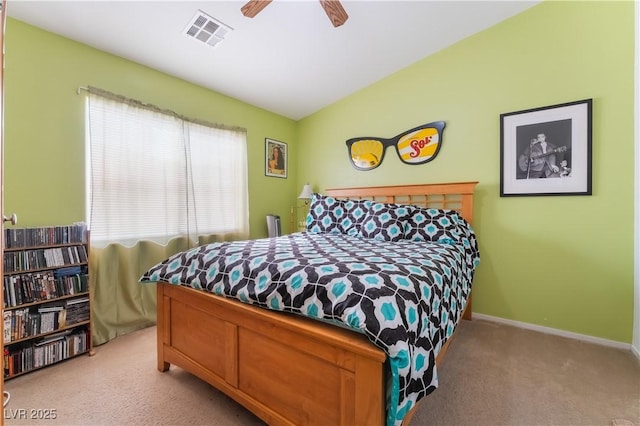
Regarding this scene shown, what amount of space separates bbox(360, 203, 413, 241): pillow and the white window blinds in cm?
153

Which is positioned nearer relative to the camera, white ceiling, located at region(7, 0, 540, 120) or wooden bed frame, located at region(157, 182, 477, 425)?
wooden bed frame, located at region(157, 182, 477, 425)

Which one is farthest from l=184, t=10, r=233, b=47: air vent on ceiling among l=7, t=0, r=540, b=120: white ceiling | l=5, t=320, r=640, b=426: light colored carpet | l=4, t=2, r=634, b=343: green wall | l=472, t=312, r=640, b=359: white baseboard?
l=472, t=312, r=640, b=359: white baseboard

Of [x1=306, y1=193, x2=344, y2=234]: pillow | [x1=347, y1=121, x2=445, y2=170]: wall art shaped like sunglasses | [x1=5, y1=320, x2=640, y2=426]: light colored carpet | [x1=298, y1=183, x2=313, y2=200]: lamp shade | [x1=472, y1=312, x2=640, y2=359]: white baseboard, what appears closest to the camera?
[x1=5, y1=320, x2=640, y2=426]: light colored carpet

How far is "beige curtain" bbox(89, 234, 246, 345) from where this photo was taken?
2184 millimetres

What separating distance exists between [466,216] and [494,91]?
1193mm

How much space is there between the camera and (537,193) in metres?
2.34

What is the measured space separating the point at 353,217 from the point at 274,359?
1.64 metres

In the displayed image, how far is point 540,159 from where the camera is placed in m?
2.33

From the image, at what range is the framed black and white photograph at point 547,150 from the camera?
7.07 feet

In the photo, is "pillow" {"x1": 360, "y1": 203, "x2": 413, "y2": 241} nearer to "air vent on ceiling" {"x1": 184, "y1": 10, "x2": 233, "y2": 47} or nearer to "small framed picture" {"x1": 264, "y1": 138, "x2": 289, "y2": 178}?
"small framed picture" {"x1": 264, "y1": 138, "x2": 289, "y2": 178}

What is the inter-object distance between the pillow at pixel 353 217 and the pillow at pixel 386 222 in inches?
1.8

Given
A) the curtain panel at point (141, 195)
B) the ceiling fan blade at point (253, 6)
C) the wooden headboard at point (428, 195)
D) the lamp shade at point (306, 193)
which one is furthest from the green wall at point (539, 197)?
the curtain panel at point (141, 195)

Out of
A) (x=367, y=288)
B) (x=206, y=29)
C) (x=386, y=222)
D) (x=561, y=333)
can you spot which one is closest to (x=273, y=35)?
(x=206, y=29)

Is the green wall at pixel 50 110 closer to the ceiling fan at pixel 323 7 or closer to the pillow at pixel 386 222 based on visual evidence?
the ceiling fan at pixel 323 7
